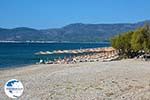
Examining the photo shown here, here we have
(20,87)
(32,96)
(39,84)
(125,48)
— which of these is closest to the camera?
(20,87)

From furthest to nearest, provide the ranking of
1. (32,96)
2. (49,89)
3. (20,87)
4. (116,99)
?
Result: (49,89)
(32,96)
(116,99)
(20,87)

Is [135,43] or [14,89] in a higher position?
[14,89]

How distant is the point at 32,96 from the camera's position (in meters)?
20.6

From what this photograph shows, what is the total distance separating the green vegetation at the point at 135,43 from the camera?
70.1m

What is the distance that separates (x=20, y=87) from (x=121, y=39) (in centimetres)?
7468

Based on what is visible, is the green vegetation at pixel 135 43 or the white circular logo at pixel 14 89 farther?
the green vegetation at pixel 135 43

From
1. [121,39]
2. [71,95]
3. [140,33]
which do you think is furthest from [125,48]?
[71,95]

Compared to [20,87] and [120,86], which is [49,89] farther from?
[20,87]

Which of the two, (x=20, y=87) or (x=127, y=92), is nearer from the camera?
(x=20, y=87)

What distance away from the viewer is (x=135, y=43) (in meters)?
71.1

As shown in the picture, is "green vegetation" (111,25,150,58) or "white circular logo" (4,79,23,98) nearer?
"white circular logo" (4,79,23,98)

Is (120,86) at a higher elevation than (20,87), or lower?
lower

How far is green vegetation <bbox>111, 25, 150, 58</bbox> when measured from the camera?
2758 inches

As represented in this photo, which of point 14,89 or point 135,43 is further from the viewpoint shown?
point 135,43
